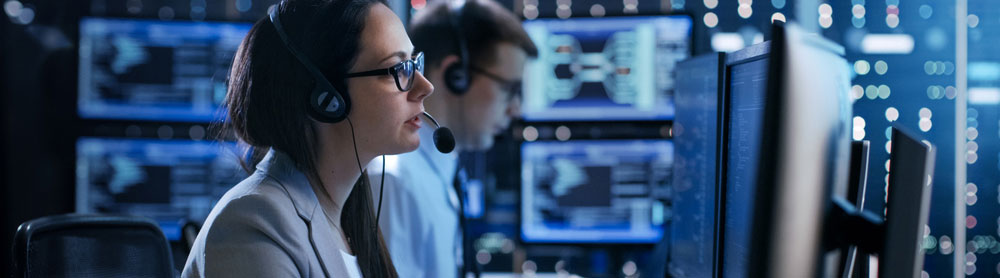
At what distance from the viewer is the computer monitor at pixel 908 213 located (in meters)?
0.70

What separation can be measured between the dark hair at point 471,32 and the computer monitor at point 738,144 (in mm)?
797

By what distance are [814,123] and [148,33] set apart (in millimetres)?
1995

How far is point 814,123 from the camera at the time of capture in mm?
641

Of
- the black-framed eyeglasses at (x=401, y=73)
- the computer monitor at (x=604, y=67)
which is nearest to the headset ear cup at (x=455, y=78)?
the computer monitor at (x=604, y=67)

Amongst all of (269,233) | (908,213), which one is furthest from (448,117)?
(908,213)

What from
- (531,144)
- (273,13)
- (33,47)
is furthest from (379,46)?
(33,47)

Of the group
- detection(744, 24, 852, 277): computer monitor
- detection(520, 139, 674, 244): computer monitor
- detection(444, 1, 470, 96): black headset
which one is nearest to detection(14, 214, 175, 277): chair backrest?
detection(444, 1, 470, 96): black headset

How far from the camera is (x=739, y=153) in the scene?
943 mm

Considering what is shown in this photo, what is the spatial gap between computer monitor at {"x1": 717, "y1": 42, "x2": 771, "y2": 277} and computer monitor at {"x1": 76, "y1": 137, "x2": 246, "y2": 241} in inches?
63.0

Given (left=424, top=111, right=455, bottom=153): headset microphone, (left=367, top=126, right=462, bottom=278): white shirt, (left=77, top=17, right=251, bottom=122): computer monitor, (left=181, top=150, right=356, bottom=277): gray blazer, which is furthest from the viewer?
(left=77, top=17, right=251, bottom=122): computer monitor

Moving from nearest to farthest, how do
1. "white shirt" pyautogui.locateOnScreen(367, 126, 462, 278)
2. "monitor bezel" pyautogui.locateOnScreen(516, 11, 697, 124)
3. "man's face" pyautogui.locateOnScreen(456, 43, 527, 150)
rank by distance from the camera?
"white shirt" pyautogui.locateOnScreen(367, 126, 462, 278) → "man's face" pyautogui.locateOnScreen(456, 43, 527, 150) → "monitor bezel" pyautogui.locateOnScreen(516, 11, 697, 124)

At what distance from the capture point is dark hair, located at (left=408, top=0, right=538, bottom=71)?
171 centimetres

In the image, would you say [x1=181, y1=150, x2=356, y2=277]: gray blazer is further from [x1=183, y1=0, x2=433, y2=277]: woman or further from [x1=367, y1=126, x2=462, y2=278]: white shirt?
[x1=367, y1=126, x2=462, y2=278]: white shirt

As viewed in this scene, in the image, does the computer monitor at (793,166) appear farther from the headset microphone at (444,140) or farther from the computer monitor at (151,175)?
the computer monitor at (151,175)
